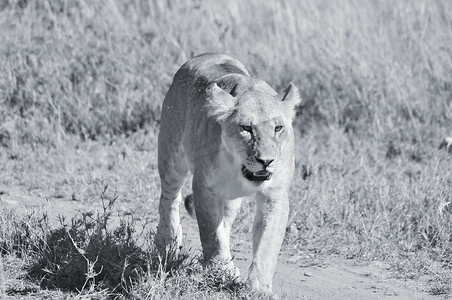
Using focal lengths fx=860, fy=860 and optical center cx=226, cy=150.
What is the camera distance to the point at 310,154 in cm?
691

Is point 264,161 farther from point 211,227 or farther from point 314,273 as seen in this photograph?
point 314,273

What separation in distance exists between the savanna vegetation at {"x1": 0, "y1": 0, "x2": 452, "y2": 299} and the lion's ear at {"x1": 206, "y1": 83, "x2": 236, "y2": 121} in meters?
0.70

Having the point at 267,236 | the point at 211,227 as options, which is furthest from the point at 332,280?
the point at 211,227

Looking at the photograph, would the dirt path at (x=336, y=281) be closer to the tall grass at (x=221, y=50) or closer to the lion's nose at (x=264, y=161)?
the lion's nose at (x=264, y=161)

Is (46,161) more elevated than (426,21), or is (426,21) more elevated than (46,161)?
(426,21)

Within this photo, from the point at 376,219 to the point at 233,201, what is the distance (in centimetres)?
105

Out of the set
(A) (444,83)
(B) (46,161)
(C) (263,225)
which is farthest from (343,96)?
(C) (263,225)

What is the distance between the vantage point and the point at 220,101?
438 cm

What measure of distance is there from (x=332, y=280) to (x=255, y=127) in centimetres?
113

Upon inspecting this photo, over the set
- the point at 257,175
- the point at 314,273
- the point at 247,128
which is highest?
the point at 247,128

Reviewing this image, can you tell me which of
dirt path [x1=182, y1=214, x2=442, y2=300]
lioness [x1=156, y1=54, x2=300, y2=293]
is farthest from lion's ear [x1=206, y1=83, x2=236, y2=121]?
dirt path [x1=182, y1=214, x2=442, y2=300]

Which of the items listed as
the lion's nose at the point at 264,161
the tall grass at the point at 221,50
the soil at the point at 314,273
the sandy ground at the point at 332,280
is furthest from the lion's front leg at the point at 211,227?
the tall grass at the point at 221,50

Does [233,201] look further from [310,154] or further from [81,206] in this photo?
[310,154]

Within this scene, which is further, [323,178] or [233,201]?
[323,178]
